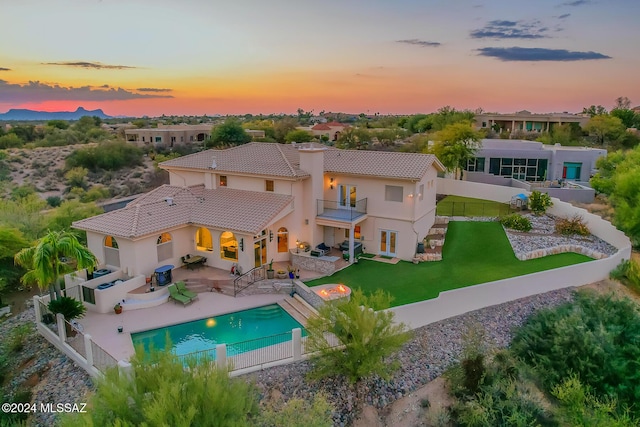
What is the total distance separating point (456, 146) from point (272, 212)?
2431cm

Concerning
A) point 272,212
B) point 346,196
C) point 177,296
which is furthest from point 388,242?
point 177,296

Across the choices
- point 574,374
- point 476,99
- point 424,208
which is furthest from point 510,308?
point 476,99

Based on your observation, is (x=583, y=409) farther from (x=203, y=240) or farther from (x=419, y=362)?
(x=203, y=240)

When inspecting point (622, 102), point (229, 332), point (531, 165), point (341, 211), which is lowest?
point (229, 332)

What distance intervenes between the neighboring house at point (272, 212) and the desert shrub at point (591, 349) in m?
7.94

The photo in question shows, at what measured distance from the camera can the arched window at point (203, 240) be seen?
23172mm

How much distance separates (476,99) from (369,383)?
61.6 metres

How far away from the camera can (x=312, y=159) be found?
23.6 m

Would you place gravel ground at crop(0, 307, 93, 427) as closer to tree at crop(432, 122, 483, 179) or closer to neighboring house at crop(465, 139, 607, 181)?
tree at crop(432, 122, 483, 179)

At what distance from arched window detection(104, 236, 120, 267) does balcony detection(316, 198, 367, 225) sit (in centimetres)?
1064

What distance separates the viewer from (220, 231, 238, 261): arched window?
22453mm

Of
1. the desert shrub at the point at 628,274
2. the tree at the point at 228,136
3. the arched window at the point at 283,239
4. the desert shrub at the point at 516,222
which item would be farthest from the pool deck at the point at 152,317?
the tree at the point at 228,136

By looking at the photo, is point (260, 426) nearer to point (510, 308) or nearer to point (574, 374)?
point (574, 374)

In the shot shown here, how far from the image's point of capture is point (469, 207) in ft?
111
